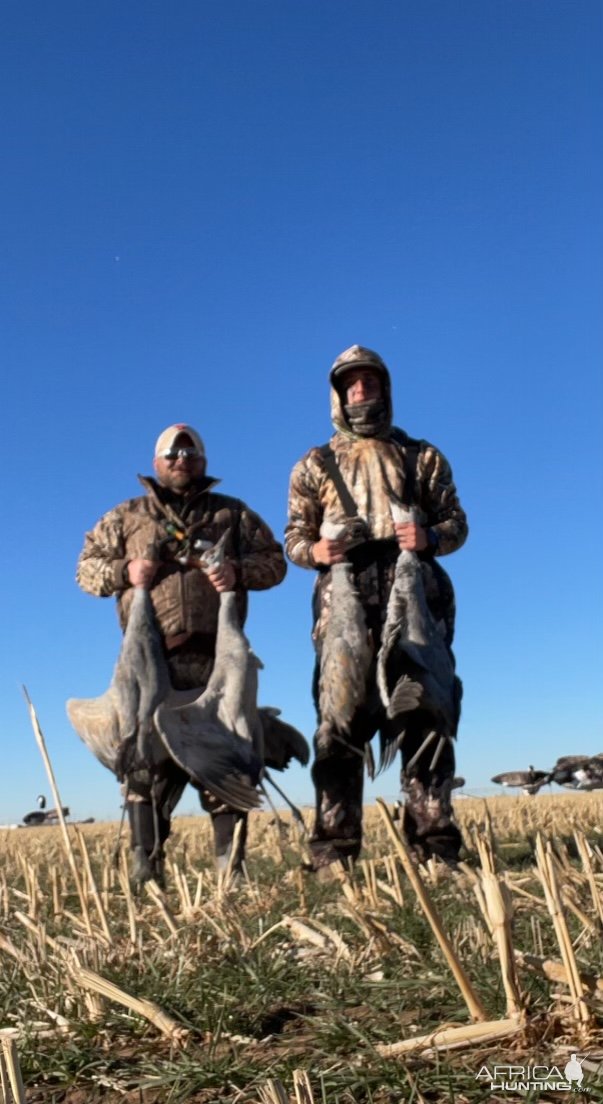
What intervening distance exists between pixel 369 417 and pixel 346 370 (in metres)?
0.28

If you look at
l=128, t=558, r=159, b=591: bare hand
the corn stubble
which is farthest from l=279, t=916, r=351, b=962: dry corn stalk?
l=128, t=558, r=159, b=591: bare hand

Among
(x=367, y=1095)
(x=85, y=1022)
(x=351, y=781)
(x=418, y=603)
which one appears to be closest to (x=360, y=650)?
(x=418, y=603)

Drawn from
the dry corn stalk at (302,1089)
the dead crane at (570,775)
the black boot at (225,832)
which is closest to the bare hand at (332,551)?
the black boot at (225,832)

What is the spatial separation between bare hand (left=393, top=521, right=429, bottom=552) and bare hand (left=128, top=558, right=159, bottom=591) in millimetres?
1256

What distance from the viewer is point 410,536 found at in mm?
4953

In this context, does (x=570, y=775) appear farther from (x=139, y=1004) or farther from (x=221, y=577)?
(x=139, y=1004)

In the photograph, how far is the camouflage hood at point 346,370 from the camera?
17.5ft

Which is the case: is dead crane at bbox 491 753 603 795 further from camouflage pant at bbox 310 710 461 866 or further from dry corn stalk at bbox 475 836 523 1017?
dry corn stalk at bbox 475 836 523 1017

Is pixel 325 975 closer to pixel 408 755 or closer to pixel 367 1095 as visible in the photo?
pixel 367 1095

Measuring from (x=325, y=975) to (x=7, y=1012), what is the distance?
2.45ft

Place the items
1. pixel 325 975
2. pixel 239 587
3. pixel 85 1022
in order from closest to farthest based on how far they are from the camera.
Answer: pixel 85 1022
pixel 325 975
pixel 239 587

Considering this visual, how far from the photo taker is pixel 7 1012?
2.48 metres

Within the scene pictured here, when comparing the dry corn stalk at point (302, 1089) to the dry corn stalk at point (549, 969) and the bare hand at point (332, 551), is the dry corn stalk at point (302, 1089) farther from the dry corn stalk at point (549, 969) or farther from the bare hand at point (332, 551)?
the bare hand at point (332, 551)

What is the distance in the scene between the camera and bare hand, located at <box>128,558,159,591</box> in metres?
5.31
